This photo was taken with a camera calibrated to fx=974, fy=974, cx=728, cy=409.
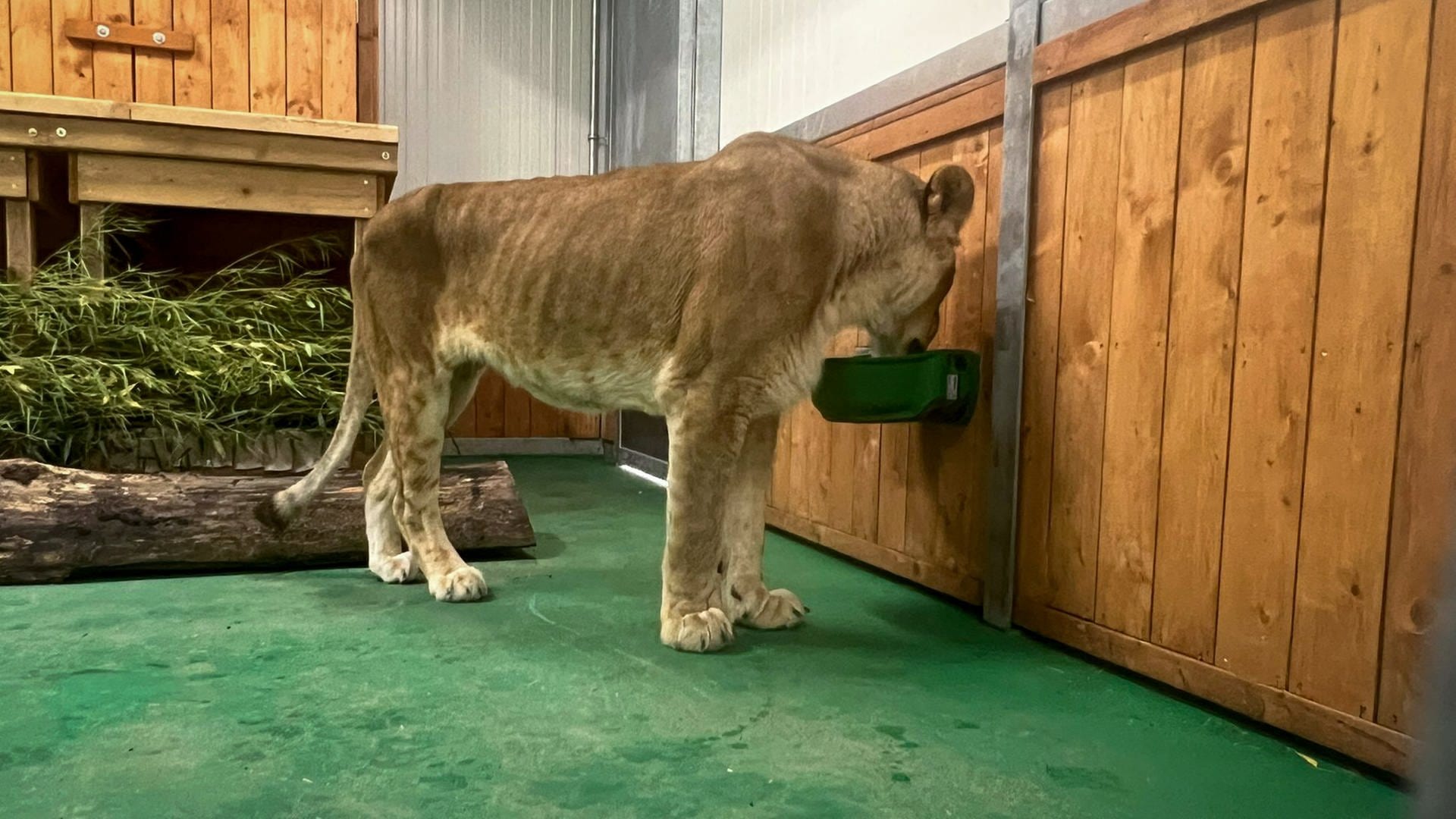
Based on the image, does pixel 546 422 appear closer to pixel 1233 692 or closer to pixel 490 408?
pixel 490 408

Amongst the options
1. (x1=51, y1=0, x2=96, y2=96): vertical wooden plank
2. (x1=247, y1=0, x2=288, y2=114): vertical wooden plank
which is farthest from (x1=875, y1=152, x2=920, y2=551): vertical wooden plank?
(x1=51, y1=0, x2=96, y2=96): vertical wooden plank

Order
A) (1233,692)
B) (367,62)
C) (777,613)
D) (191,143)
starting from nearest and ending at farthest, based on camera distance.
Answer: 1. (1233,692)
2. (777,613)
3. (191,143)
4. (367,62)

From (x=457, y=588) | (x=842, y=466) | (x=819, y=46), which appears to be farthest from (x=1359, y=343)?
(x=819, y=46)

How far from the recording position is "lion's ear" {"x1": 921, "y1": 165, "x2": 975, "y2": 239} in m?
2.88

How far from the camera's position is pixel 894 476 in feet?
11.8

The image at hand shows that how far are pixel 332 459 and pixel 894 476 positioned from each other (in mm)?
2057

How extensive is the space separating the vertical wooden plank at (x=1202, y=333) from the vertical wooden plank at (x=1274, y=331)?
0.03 meters

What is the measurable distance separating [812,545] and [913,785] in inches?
94.3

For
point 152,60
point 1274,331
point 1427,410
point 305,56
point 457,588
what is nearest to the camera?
point 1427,410

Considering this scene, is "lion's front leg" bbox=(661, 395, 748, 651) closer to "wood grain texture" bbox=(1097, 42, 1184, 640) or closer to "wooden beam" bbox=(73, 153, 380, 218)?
"wood grain texture" bbox=(1097, 42, 1184, 640)

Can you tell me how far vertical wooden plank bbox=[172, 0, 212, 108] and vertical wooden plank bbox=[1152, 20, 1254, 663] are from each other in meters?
4.61

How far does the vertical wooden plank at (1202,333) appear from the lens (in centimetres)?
223

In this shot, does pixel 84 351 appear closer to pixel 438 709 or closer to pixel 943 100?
pixel 438 709

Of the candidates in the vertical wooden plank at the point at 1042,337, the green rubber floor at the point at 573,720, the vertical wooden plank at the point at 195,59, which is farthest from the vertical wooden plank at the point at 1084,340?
the vertical wooden plank at the point at 195,59
